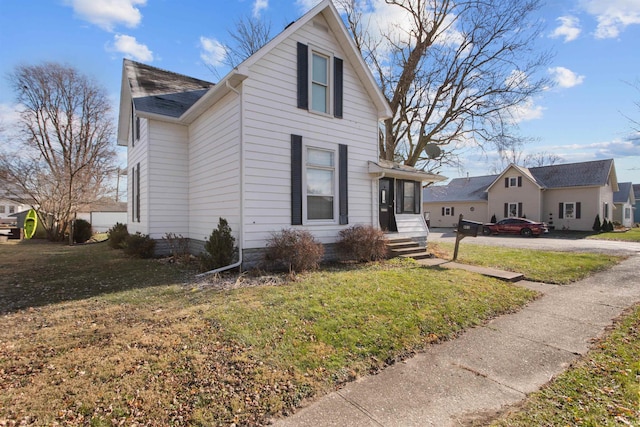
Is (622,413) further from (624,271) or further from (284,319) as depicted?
(624,271)

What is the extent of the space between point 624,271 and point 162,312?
39.4ft

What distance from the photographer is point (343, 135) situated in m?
9.69

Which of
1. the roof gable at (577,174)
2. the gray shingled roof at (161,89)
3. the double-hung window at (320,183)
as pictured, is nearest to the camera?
the double-hung window at (320,183)

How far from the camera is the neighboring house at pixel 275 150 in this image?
26.2 ft

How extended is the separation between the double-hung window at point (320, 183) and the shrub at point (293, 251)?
1.20 metres

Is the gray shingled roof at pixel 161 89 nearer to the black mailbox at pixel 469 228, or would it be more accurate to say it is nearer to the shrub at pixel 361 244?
the shrub at pixel 361 244

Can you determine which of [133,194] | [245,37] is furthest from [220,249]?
[245,37]

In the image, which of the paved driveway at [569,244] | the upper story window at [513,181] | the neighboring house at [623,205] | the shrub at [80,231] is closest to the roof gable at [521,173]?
the upper story window at [513,181]

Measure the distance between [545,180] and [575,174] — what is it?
2.25 m

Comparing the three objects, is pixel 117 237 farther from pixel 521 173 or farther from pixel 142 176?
pixel 521 173

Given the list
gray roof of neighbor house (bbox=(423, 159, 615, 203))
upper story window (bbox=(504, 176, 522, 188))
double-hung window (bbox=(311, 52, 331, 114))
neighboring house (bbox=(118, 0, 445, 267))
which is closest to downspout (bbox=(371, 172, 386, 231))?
neighboring house (bbox=(118, 0, 445, 267))

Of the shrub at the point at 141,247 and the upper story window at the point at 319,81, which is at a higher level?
the upper story window at the point at 319,81

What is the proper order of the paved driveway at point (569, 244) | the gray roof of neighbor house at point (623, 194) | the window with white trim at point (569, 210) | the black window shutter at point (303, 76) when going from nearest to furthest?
the black window shutter at point (303, 76), the paved driveway at point (569, 244), the window with white trim at point (569, 210), the gray roof of neighbor house at point (623, 194)

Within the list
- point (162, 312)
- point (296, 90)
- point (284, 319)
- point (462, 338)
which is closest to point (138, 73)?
point (296, 90)
